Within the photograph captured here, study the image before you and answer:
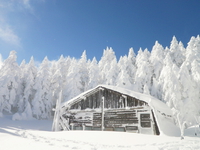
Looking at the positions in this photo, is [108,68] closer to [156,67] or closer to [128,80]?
[128,80]

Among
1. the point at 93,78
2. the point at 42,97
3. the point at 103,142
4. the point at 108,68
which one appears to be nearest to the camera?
the point at 103,142

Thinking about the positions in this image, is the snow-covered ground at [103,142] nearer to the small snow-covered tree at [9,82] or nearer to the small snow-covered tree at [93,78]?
the small snow-covered tree at [9,82]

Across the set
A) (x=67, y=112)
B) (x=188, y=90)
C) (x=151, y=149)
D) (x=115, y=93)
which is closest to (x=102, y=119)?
(x=115, y=93)

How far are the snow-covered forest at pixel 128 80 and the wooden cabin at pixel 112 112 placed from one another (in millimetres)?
8282

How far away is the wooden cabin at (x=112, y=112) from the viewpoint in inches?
533

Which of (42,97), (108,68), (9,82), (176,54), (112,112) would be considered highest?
(176,54)

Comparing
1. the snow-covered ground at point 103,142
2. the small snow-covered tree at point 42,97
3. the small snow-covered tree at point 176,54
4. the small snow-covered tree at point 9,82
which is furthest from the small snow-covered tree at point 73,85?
the snow-covered ground at point 103,142

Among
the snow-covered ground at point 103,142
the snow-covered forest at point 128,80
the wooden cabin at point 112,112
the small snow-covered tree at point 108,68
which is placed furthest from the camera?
the small snow-covered tree at point 108,68

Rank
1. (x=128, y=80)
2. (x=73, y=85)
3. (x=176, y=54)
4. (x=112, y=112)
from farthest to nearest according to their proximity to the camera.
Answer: (x=73, y=85), (x=176, y=54), (x=128, y=80), (x=112, y=112)

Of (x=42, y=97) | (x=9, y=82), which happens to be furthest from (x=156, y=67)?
(x=9, y=82)

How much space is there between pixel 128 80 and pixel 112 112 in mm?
18052

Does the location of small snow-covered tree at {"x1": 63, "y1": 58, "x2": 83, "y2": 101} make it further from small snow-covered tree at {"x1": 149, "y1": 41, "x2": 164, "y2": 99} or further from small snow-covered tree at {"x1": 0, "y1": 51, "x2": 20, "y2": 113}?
small snow-covered tree at {"x1": 149, "y1": 41, "x2": 164, "y2": 99}

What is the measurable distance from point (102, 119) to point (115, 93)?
307 cm

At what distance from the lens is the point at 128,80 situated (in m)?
32.8
